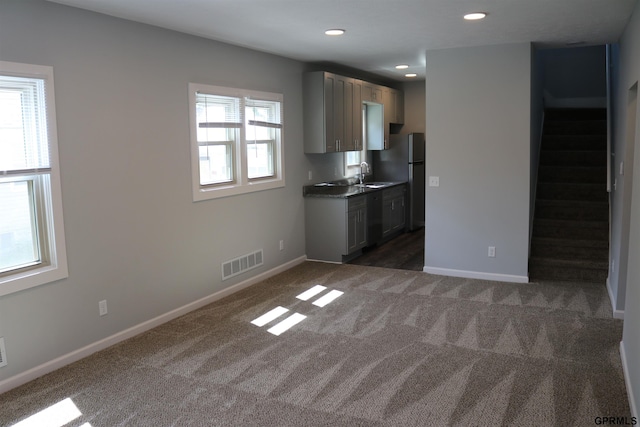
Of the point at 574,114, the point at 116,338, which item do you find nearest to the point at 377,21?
the point at 116,338

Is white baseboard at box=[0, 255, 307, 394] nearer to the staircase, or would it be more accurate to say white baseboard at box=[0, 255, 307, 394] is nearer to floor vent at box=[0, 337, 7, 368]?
floor vent at box=[0, 337, 7, 368]

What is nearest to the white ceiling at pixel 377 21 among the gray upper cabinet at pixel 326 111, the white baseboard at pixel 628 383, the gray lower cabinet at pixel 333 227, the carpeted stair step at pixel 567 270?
the gray upper cabinet at pixel 326 111

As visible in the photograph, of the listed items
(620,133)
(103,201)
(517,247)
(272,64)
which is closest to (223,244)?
(103,201)

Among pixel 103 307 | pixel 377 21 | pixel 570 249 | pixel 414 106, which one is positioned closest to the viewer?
pixel 103 307

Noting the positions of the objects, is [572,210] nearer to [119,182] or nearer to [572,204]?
[572,204]

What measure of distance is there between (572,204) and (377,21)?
3.83 m

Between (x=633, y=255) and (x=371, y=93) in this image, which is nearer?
(x=633, y=255)

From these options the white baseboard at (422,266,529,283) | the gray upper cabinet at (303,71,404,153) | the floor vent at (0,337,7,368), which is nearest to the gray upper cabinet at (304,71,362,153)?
the gray upper cabinet at (303,71,404,153)

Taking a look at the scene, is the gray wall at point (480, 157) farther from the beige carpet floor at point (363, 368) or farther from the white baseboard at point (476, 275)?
the beige carpet floor at point (363, 368)

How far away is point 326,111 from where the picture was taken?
653 centimetres

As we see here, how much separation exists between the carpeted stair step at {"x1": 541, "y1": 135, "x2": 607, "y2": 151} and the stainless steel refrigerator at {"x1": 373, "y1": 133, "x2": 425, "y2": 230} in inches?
76.9

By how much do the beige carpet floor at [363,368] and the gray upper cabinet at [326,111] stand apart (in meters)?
2.24

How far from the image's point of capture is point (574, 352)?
148 inches

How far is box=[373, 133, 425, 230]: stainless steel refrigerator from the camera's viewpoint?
8.65 m
